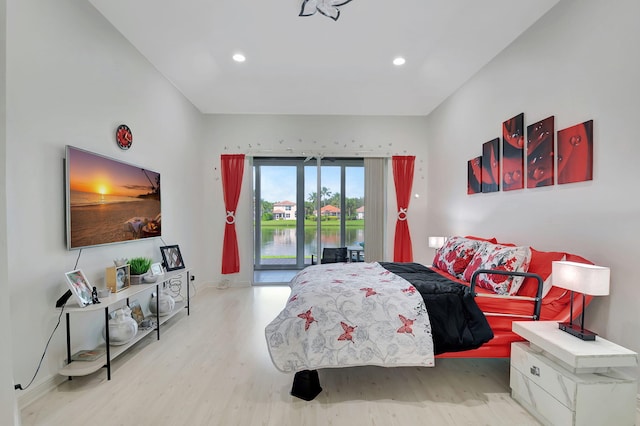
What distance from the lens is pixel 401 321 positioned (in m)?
2.05

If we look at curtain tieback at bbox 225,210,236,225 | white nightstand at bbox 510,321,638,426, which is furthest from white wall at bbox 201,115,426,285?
white nightstand at bbox 510,321,638,426

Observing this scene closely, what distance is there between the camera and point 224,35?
118 inches

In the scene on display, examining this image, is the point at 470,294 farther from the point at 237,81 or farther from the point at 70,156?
the point at 237,81

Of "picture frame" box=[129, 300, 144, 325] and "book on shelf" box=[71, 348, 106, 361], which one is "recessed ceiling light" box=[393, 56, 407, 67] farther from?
"book on shelf" box=[71, 348, 106, 361]

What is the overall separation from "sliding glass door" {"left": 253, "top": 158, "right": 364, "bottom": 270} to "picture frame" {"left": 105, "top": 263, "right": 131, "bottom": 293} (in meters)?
2.73

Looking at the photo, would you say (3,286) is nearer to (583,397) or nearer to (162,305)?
(162,305)

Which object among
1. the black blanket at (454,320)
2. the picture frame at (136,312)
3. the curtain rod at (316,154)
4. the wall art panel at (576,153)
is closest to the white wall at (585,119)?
the wall art panel at (576,153)

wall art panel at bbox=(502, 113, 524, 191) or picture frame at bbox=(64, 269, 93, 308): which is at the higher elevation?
wall art panel at bbox=(502, 113, 524, 191)

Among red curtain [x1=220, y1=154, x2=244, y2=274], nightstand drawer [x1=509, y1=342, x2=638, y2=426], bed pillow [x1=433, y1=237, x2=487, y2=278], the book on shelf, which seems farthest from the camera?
red curtain [x1=220, y1=154, x2=244, y2=274]

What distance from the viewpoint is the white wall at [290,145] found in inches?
198

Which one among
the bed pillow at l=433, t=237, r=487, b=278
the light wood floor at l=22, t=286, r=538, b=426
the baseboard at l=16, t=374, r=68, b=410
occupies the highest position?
the bed pillow at l=433, t=237, r=487, b=278

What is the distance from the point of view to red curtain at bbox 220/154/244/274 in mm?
4945

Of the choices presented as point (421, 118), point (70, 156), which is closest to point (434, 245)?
point (421, 118)

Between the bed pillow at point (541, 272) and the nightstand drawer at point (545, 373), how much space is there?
45 centimetres
